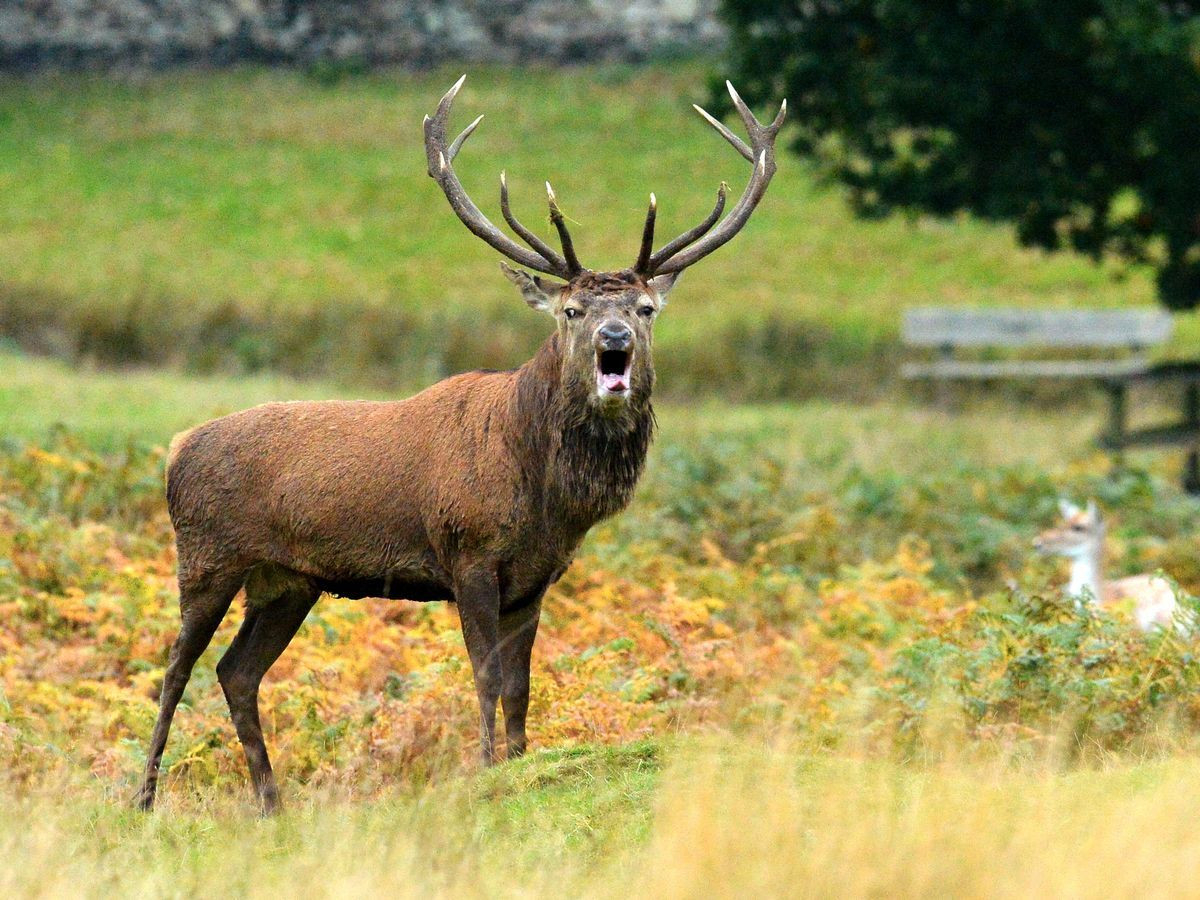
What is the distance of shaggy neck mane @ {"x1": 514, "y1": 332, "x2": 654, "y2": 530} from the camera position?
285 inches

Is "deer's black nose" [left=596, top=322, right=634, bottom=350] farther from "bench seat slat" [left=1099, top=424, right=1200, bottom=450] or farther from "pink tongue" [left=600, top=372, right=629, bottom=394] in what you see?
"bench seat slat" [left=1099, top=424, right=1200, bottom=450]

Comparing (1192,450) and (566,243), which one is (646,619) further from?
(1192,450)

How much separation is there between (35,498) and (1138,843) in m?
8.56

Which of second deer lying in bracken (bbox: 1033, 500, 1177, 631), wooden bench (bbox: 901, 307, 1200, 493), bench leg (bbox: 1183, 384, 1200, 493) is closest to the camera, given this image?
second deer lying in bracken (bbox: 1033, 500, 1177, 631)

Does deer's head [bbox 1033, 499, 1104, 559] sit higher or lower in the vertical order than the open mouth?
lower

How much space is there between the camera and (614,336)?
22.8 feet

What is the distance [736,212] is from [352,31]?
99.3 ft

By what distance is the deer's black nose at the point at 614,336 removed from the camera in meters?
6.96

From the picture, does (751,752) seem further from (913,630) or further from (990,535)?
(990,535)

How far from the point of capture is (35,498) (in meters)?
12.0

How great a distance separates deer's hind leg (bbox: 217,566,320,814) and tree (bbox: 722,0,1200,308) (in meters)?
10.3

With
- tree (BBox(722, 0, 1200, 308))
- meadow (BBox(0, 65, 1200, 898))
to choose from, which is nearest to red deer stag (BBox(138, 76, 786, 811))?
meadow (BBox(0, 65, 1200, 898))

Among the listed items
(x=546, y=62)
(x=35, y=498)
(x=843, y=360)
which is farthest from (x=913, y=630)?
(x=546, y=62)

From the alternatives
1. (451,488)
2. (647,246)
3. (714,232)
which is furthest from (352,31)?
(451,488)
